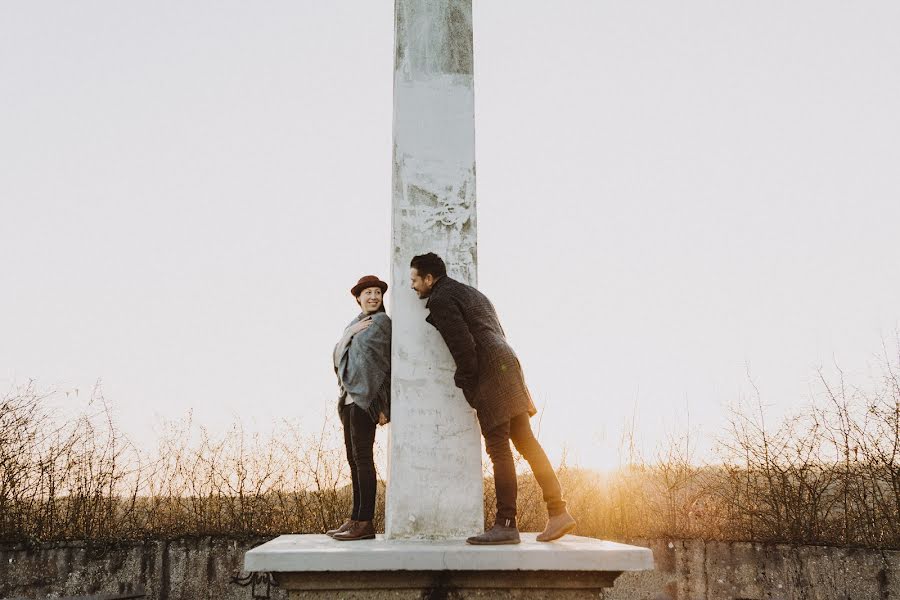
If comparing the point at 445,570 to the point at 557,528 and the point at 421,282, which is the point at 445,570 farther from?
the point at 421,282

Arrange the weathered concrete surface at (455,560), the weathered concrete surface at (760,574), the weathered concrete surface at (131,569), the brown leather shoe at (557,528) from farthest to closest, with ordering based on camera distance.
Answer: the weathered concrete surface at (131,569) → the weathered concrete surface at (760,574) → the brown leather shoe at (557,528) → the weathered concrete surface at (455,560)

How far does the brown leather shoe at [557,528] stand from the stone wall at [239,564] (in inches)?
86.2

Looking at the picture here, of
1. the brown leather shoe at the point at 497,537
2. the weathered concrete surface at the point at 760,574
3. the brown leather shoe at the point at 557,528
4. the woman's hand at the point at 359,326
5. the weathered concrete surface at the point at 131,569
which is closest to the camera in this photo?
the brown leather shoe at the point at 497,537

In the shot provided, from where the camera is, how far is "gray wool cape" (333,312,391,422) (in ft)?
11.2

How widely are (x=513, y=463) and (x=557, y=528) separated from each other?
12.5 inches

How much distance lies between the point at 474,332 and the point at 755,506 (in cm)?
310

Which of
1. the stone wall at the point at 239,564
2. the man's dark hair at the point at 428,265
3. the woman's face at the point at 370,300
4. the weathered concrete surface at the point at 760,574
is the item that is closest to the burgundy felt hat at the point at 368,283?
the woman's face at the point at 370,300

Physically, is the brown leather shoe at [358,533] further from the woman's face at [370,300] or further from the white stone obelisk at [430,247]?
the woman's face at [370,300]

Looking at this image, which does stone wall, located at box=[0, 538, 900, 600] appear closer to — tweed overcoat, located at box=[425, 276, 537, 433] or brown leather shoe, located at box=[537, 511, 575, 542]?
brown leather shoe, located at box=[537, 511, 575, 542]

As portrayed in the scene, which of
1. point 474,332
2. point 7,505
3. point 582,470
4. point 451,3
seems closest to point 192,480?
point 7,505

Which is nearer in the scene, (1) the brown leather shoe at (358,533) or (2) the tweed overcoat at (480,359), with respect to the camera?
(2) the tweed overcoat at (480,359)

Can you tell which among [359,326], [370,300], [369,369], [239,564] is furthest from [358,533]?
[239,564]

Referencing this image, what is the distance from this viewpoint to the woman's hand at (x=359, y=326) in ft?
11.5

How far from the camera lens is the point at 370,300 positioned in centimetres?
365
